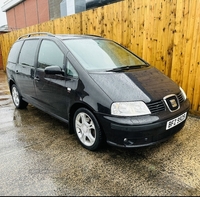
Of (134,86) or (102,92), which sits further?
(134,86)

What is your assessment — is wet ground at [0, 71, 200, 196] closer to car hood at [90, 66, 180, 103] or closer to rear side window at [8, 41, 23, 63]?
car hood at [90, 66, 180, 103]

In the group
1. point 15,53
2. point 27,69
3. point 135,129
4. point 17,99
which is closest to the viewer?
point 135,129

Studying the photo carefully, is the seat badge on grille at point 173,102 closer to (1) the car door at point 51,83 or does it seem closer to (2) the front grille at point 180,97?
(2) the front grille at point 180,97

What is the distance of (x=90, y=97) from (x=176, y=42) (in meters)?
2.39

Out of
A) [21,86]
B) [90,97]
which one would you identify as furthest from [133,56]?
[21,86]

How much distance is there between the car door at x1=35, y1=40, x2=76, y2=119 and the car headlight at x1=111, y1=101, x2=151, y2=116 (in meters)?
0.91

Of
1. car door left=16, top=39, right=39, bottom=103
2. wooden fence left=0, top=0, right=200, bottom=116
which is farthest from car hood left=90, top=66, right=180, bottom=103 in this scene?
car door left=16, top=39, right=39, bottom=103

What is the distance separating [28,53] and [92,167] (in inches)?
109

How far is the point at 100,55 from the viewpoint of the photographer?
10.2 ft

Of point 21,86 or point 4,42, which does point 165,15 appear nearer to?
point 21,86

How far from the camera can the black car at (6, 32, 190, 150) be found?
89.0 inches

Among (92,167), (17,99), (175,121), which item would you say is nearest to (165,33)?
(175,121)

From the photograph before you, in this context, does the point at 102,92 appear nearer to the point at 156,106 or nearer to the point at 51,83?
the point at 156,106

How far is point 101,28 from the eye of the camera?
5.10 m
